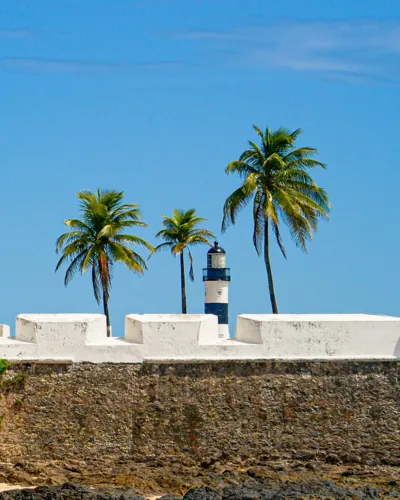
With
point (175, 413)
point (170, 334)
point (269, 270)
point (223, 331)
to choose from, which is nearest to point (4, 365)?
point (170, 334)

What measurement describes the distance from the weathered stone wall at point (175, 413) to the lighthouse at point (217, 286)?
32.6 ft

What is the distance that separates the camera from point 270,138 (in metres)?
38.1

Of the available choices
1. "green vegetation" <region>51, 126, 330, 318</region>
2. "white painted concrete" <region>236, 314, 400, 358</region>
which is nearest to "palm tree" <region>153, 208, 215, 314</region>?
"green vegetation" <region>51, 126, 330, 318</region>

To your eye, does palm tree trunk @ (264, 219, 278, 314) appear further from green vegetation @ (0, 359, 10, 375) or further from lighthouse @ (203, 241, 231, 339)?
green vegetation @ (0, 359, 10, 375)

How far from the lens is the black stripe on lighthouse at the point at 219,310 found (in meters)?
31.1

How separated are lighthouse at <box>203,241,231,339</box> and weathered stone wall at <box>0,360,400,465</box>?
Answer: 9.92 meters

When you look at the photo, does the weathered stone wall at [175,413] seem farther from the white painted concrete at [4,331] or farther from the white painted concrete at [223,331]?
the white painted concrete at [223,331]

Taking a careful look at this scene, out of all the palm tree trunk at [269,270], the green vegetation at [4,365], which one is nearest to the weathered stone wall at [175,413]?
the green vegetation at [4,365]

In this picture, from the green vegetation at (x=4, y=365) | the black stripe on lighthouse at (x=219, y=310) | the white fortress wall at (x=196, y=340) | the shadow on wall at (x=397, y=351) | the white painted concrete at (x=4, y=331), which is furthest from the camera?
the black stripe on lighthouse at (x=219, y=310)

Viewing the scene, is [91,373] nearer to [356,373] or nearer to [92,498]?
[92,498]

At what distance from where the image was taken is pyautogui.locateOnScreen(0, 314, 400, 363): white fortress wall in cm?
2008

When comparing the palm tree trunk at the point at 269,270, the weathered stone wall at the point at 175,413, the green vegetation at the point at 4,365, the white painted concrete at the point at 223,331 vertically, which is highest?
the palm tree trunk at the point at 269,270

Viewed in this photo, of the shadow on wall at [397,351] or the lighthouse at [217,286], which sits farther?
the lighthouse at [217,286]

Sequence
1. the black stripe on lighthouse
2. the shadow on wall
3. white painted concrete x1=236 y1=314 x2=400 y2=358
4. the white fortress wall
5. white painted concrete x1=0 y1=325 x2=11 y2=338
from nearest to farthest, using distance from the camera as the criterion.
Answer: the white fortress wall → white painted concrete x1=236 y1=314 x2=400 y2=358 → the shadow on wall → white painted concrete x1=0 y1=325 x2=11 y2=338 → the black stripe on lighthouse
